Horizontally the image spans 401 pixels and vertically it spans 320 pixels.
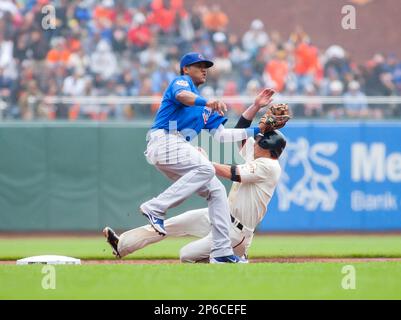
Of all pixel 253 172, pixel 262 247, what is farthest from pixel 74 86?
→ pixel 253 172

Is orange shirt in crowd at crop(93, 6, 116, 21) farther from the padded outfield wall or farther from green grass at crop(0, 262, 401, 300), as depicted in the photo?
green grass at crop(0, 262, 401, 300)

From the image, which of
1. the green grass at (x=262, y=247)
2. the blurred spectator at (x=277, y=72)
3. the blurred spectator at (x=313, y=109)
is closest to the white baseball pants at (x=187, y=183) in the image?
the green grass at (x=262, y=247)

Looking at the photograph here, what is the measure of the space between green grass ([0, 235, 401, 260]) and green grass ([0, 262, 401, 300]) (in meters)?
2.32

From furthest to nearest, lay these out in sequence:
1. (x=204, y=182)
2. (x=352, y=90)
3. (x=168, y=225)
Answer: (x=352, y=90) → (x=168, y=225) → (x=204, y=182)

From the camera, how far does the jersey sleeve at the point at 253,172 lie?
27.8 ft

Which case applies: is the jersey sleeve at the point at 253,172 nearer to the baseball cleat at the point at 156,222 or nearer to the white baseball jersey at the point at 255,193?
the white baseball jersey at the point at 255,193

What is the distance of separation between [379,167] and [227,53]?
390 cm

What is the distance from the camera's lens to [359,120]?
14.5m

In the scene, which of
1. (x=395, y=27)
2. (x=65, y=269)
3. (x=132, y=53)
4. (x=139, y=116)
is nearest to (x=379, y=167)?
(x=139, y=116)

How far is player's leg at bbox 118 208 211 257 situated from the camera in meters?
8.55

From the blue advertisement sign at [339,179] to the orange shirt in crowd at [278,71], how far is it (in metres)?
1.93

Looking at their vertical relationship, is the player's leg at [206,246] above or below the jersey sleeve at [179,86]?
below

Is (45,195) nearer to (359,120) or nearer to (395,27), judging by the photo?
(359,120)

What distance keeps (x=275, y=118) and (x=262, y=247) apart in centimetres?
339
